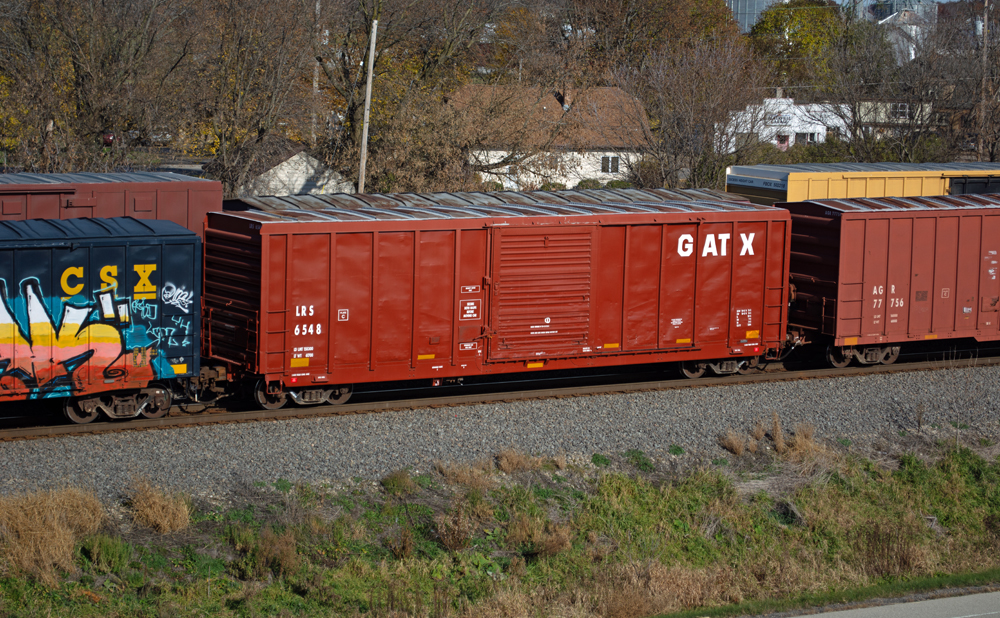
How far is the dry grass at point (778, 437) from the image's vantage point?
13062 mm

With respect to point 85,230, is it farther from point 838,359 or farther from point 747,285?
point 838,359

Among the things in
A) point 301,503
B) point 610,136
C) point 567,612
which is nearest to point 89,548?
point 301,503

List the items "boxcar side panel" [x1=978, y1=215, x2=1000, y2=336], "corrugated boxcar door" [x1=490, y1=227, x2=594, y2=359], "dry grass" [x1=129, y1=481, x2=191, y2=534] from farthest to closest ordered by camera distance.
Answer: "boxcar side panel" [x1=978, y1=215, x2=1000, y2=336]
"corrugated boxcar door" [x1=490, y1=227, x2=594, y2=359]
"dry grass" [x1=129, y1=481, x2=191, y2=534]

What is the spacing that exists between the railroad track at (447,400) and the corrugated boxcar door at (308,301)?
86 centimetres

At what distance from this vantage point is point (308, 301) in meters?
13.2

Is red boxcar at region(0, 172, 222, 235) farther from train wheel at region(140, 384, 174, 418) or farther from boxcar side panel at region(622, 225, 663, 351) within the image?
boxcar side panel at region(622, 225, 663, 351)

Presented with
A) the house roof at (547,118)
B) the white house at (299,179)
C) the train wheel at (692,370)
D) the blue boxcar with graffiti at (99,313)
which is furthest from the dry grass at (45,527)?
the white house at (299,179)

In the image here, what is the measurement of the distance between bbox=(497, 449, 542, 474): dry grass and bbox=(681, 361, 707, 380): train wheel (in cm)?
521

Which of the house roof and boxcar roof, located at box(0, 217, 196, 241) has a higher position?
the house roof

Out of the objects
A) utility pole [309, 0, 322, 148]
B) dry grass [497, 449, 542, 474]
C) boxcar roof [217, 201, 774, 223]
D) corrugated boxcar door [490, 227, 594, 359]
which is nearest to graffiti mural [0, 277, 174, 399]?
boxcar roof [217, 201, 774, 223]

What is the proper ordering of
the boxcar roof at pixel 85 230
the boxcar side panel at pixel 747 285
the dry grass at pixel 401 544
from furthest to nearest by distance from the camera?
1. the boxcar side panel at pixel 747 285
2. the boxcar roof at pixel 85 230
3. the dry grass at pixel 401 544

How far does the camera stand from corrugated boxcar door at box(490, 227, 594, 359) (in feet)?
47.1

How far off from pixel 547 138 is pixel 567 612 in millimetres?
25634

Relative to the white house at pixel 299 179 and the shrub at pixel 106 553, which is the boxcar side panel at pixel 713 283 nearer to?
the shrub at pixel 106 553
